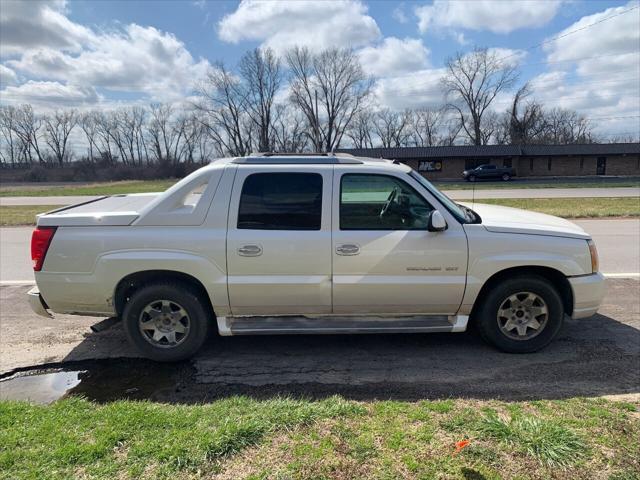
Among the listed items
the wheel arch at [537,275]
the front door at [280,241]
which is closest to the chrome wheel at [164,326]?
the front door at [280,241]

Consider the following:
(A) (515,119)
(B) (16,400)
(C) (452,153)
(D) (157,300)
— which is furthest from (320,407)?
(A) (515,119)

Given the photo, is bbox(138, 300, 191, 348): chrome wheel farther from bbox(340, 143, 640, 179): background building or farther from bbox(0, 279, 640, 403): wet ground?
bbox(340, 143, 640, 179): background building

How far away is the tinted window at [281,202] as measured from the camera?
12.7 ft

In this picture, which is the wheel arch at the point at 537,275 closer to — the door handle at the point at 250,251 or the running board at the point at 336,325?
the running board at the point at 336,325

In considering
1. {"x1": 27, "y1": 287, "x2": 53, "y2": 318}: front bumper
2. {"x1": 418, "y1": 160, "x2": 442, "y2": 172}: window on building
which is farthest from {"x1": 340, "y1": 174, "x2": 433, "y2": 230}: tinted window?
{"x1": 418, "y1": 160, "x2": 442, "y2": 172}: window on building

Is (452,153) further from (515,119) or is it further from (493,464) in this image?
(493,464)

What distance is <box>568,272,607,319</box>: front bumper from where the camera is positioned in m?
3.97

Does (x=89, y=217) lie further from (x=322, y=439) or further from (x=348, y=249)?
(x=322, y=439)

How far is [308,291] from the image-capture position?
390 centimetres

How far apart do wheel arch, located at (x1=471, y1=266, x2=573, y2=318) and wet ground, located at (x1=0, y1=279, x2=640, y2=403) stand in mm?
529

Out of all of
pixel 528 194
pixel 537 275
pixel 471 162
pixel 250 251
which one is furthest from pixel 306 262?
pixel 471 162

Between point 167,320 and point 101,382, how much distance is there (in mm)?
756

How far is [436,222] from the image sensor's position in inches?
147

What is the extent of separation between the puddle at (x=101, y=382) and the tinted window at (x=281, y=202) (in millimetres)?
1546
